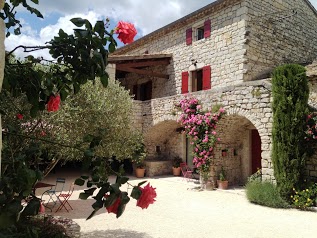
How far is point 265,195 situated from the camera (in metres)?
7.09

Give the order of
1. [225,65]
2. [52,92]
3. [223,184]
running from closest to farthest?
1. [52,92]
2. [223,184]
3. [225,65]

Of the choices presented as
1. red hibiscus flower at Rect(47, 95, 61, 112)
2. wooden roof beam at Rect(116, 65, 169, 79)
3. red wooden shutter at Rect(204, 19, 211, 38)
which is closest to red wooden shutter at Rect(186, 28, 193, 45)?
red wooden shutter at Rect(204, 19, 211, 38)

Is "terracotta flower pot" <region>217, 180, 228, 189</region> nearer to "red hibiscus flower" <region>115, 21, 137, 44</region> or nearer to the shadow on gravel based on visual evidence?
the shadow on gravel

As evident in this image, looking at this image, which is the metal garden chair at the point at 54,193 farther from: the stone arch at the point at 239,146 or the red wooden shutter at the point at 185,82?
the red wooden shutter at the point at 185,82

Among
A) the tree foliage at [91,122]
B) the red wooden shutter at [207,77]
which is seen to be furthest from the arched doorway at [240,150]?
the tree foliage at [91,122]

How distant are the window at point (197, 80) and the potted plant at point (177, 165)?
10.9 feet

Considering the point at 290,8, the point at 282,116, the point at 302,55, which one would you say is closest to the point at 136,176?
Result: the point at 282,116

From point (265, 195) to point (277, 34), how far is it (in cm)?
784

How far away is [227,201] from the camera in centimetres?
757

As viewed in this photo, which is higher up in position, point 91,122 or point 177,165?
point 91,122

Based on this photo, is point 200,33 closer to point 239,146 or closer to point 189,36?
point 189,36

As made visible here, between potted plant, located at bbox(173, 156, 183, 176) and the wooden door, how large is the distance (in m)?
3.37

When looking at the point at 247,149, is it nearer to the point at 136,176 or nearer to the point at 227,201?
the point at 227,201

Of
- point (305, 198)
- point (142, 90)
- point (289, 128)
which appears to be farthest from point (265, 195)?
point (142, 90)
